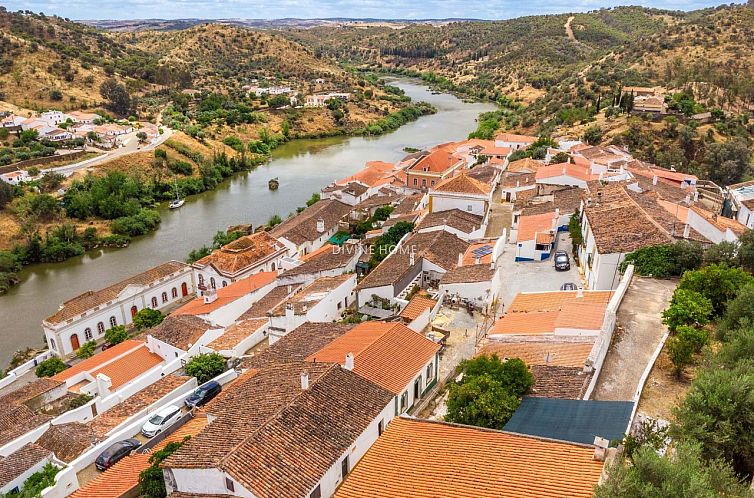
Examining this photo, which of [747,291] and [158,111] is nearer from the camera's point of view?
[747,291]

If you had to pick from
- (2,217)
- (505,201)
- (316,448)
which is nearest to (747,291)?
(316,448)

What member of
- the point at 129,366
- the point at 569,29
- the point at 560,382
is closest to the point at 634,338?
the point at 560,382

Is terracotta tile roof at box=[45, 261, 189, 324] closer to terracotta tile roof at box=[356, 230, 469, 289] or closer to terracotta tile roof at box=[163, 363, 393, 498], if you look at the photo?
terracotta tile roof at box=[356, 230, 469, 289]

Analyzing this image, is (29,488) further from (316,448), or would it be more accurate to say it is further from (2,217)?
(2,217)

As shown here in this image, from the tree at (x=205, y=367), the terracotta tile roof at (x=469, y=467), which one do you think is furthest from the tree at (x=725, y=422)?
the tree at (x=205, y=367)

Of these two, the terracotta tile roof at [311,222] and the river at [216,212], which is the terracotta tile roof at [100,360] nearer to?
the river at [216,212]

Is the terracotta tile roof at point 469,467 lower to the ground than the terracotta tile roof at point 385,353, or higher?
higher
